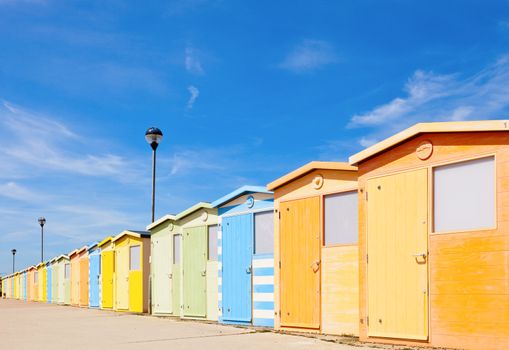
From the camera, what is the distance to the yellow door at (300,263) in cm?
1189

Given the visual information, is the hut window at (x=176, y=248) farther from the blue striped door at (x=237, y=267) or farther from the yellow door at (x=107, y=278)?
the yellow door at (x=107, y=278)

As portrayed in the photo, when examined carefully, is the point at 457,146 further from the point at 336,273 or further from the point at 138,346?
the point at 138,346

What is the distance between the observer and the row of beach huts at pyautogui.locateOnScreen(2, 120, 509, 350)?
28.2 ft

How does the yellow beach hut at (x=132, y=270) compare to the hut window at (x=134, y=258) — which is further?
the hut window at (x=134, y=258)

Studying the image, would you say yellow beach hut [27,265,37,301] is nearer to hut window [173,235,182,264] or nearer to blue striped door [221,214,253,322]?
hut window [173,235,182,264]

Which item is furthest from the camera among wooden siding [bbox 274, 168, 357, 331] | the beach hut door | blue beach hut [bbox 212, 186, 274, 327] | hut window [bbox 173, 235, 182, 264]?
the beach hut door

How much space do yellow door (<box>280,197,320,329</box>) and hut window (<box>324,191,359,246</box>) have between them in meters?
0.21

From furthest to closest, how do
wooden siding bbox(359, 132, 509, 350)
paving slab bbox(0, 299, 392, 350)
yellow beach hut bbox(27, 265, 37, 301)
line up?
1. yellow beach hut bbox(27, 265, 37, 301)
2. paving slab bbox(0, 299, 392, 350)
3. wooden siding bbox(359, 132, 509, 350)


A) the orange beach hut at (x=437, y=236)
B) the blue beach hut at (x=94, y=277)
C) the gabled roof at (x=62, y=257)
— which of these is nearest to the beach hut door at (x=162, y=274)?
the blue beach hut at (x=94, y=277)

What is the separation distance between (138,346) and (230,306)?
191 inches

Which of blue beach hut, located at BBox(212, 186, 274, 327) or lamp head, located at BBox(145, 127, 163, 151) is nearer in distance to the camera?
blue beach hut, located at BBox(212, 186, 274, 327)

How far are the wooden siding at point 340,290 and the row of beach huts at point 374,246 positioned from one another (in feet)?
0.06

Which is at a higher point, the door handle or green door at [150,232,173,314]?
the door handle

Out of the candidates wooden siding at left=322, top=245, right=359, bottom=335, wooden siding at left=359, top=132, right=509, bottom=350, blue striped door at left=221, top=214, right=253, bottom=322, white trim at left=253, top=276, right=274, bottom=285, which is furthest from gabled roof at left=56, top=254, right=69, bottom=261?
wooden siding at left=359, top=132, right=509, bottom=350
